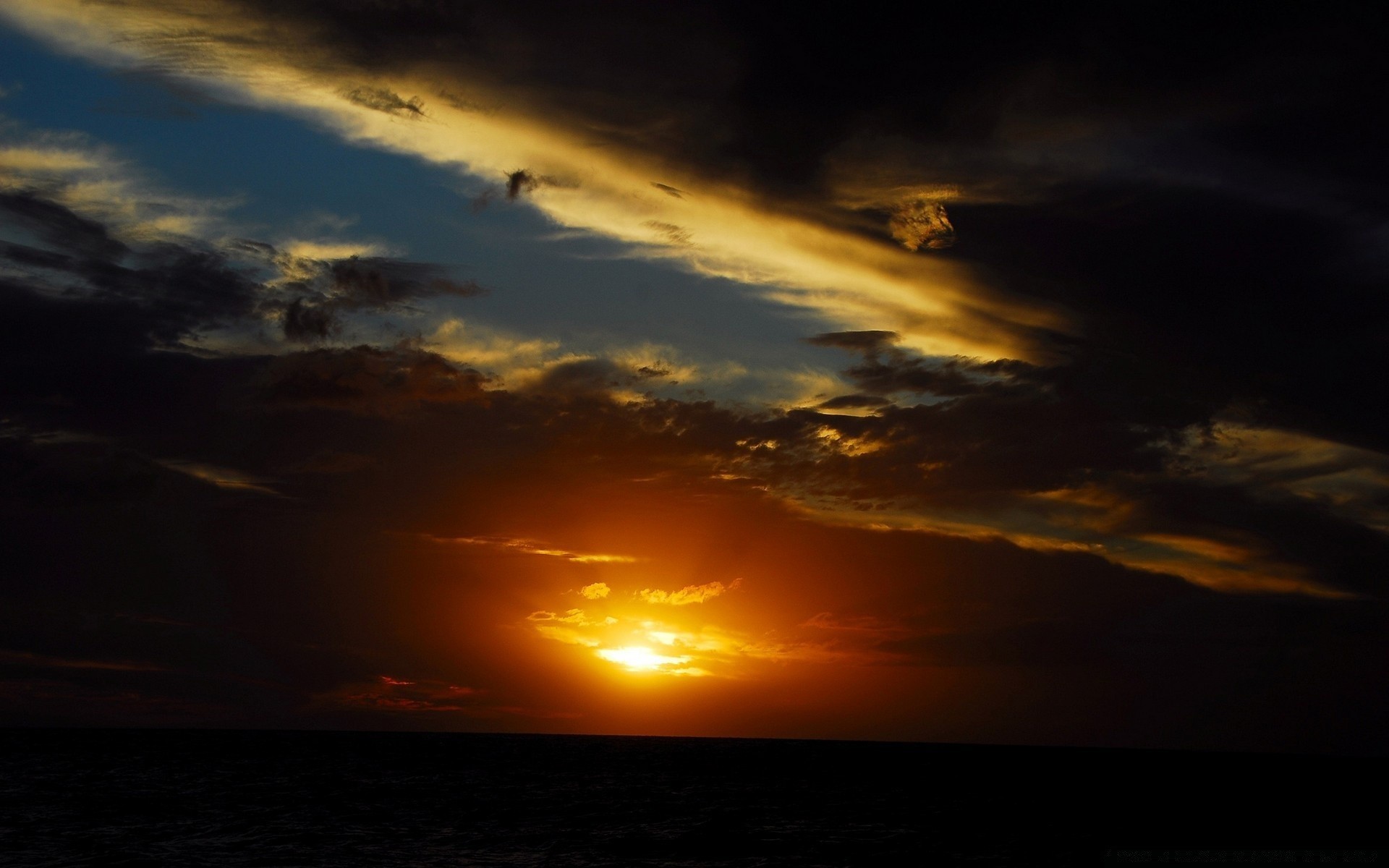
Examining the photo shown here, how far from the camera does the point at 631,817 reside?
258ft

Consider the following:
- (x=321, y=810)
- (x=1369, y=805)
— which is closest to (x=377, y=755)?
(x=321, y=810)

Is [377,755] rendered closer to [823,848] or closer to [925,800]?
[925,800]

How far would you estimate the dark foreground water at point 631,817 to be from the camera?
57.5 meters

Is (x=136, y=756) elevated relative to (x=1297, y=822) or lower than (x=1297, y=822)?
lower

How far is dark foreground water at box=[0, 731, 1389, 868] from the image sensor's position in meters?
57.5

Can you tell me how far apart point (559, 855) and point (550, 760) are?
415ft

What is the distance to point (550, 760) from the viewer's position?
17650cm

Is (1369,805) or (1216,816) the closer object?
(1216,816)

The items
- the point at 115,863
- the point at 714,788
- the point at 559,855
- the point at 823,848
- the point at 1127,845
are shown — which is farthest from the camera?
the point at 714,788

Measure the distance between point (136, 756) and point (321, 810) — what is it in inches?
4131

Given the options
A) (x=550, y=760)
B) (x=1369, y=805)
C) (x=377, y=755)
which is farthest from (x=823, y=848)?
(x=377, y=755)

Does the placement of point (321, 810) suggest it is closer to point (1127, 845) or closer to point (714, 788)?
point (714, 788)

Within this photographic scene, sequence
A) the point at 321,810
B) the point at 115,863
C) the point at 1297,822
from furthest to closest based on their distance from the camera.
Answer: the point at 1297,822 → the point at 321,810 → the point at 115,863

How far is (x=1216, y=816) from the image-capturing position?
302ft
